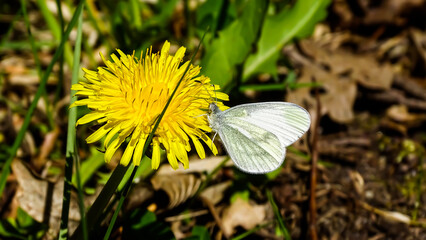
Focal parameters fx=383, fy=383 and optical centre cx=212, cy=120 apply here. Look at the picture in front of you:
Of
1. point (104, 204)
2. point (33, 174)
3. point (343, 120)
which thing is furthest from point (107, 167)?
point (343, 120)

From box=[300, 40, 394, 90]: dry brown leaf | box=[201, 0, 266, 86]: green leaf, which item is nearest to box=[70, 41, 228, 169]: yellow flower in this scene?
box=[201, 0, 266, 86]: green leaf

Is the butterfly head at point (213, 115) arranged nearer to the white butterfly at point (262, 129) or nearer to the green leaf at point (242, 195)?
the white butterfly at point (262, 129)

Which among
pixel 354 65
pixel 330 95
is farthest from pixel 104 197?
pixel 354 65

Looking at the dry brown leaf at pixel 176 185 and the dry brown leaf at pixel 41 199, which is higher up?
the dry brown leaf at pixel 41 199

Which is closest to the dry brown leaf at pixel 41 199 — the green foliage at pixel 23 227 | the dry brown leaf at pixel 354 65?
the green foliage at pixel 23 227

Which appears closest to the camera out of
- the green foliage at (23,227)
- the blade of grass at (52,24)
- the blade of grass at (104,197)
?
the blade of grass at (104,197)
